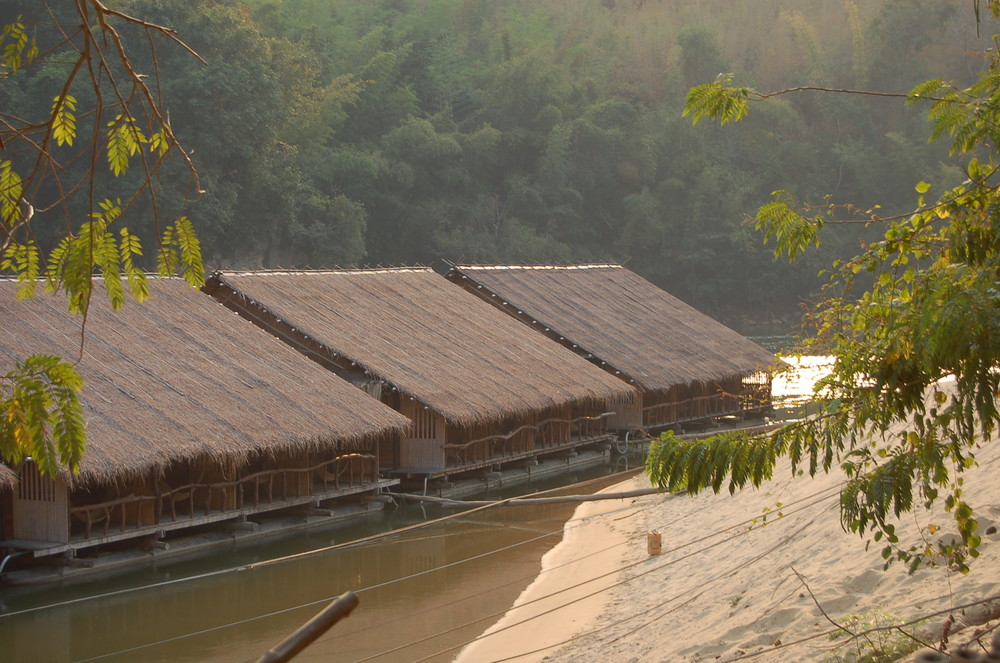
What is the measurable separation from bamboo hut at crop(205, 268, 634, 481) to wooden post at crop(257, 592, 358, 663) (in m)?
15.0

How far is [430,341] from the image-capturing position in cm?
2117

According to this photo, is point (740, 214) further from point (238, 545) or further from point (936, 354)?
point (936, 354)

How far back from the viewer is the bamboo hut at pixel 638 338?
25.1 m

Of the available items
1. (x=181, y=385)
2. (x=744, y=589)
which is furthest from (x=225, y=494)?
(x=744, y=589)

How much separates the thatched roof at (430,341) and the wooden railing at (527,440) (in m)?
0.82

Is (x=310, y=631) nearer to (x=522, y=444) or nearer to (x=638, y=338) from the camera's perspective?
(x=522, y=444)

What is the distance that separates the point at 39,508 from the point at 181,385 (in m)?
2.79

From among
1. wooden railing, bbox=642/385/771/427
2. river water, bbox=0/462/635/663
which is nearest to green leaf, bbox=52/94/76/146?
river water, bbox=0/462/635/663

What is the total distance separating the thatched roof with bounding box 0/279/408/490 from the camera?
14.0 m

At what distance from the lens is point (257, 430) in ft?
50.6

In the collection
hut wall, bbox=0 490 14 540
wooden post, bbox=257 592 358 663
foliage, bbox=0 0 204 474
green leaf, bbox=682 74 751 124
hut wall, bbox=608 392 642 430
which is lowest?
Answer: hut wall, bbox=0 490 14 540

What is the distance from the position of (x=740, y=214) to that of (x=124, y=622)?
44.9m

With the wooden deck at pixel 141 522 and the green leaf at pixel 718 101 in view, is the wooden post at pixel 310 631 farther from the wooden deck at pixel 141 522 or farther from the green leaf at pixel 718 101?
the wooden deck at pixel 141 522

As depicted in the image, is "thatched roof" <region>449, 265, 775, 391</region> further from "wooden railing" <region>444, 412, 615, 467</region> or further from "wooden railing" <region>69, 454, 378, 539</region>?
"wooden railing" <region>69, 454, 378, 539</region>
